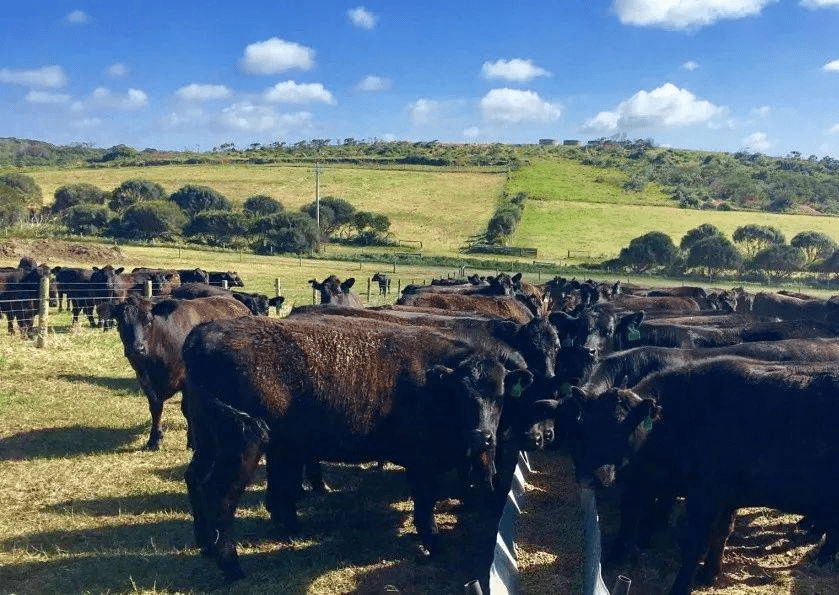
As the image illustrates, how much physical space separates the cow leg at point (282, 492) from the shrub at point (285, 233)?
44267 mm

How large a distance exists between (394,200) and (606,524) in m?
66.4

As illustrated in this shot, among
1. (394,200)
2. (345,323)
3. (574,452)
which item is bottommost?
(574,452)

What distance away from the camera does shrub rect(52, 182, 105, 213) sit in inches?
2391

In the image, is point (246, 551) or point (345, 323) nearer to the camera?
point (246, 551)

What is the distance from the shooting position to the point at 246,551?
6188 millimetres

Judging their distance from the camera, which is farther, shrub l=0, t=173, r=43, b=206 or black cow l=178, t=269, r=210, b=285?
shrub l=0, t=173, r=43, b=206

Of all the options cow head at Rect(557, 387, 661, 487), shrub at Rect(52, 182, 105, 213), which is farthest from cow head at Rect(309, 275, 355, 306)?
shrub at Rect(52, 182, 105, 213)

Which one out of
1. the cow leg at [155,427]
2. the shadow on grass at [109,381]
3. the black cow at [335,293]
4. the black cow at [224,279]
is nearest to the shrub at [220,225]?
the black cow at [224,279]

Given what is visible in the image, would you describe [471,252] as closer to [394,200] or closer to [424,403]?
[394,200]

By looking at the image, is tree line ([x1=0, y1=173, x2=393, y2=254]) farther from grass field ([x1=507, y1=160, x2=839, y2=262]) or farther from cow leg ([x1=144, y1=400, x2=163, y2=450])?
cow leg ([x1=144, y1=400, x2=163, y2=450])

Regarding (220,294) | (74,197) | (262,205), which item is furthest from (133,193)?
(220,294)

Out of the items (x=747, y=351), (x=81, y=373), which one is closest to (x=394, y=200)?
(x=81, y=373)

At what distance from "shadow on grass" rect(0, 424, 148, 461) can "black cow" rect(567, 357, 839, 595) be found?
633 cm

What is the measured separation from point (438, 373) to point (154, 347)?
200 inches
